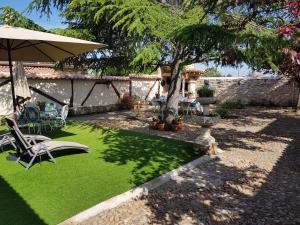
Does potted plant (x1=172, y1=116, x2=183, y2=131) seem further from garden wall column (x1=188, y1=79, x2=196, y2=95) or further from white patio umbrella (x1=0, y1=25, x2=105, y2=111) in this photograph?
garden wall column (x1=188, y1=79, x2=196, y2=95)

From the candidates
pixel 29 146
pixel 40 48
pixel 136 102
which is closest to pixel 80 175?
pixel 29 146

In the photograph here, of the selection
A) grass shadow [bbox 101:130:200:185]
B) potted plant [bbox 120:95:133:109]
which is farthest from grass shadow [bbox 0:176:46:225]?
potted plant [bbox 120:95:133:109]

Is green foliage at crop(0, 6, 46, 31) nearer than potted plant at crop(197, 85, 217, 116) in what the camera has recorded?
Yes

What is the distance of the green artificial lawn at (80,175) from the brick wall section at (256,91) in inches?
679

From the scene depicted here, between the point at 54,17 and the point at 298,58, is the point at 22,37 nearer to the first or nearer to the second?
the point at 298,58

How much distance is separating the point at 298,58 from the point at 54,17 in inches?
536

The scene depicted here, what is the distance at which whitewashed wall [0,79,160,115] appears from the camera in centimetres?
1449

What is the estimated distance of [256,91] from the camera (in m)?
25.7

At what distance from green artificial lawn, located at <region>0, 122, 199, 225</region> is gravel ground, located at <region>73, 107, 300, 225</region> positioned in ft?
A: 2.04

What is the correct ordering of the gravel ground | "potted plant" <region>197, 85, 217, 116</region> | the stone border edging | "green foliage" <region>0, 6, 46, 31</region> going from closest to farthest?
the stone border edging → the gravel ground → "green foliage" <region>0, 6, 46, 31</region> → "potted plant" <region>197, 85, 217, 116</region>

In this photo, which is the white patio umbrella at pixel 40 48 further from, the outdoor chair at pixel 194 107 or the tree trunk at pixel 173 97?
the outdoor chair at pixel 194 107

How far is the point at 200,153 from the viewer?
29.0 ft

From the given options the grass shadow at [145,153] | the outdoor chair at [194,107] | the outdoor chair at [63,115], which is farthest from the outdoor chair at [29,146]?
the outdoor chair at [194,107]

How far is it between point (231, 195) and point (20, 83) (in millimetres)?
10354
